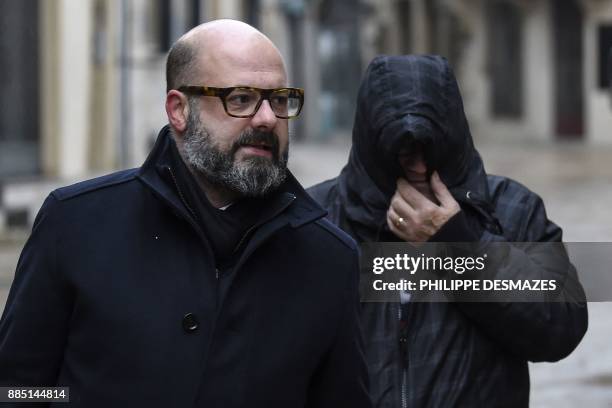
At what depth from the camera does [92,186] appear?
2678 millimetres

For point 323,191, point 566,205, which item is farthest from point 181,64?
point 566,205

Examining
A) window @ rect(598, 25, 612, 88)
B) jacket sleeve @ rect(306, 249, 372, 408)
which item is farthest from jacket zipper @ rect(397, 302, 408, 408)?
window @ rect(598, 25, 612, 88)

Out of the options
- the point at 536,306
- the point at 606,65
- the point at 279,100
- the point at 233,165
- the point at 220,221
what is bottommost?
the point at 606,65

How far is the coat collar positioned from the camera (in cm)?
258

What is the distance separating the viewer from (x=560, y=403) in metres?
7.32

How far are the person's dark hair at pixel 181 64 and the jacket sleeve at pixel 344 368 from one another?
0.51m

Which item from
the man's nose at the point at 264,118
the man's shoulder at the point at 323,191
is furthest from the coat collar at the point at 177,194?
the man's shoulder at the point at 323,191

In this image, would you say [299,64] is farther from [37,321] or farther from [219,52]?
[37,321]

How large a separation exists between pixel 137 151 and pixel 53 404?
19564mm

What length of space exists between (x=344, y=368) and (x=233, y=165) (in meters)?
0.46

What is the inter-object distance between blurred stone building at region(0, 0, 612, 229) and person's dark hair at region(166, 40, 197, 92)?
42.9 feet

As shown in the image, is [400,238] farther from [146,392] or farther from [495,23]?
[495,23]

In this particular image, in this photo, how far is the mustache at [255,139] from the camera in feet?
8.61

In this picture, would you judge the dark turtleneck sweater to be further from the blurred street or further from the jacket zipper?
the blurred street
